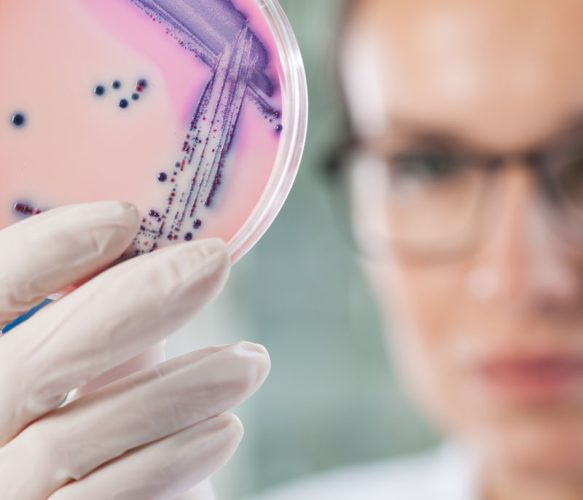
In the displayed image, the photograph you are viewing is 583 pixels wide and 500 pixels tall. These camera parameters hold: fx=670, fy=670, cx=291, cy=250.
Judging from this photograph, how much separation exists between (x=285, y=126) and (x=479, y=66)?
3.69 ft

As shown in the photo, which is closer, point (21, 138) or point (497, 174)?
point (21, 138)

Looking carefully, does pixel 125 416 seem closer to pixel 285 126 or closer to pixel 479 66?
pixel 285 126

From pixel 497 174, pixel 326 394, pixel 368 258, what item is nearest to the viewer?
pixel 497 174

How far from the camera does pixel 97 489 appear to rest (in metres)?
1.04

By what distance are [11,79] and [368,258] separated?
5.12 ft

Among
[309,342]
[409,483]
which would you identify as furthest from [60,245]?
[309,342]

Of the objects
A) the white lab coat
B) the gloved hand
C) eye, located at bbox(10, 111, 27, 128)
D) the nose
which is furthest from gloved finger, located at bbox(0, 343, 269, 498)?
the white lab coat

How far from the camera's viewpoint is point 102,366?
102cm

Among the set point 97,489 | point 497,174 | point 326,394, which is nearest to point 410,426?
point 326,394

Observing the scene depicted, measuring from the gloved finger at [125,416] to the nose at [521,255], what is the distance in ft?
3.54

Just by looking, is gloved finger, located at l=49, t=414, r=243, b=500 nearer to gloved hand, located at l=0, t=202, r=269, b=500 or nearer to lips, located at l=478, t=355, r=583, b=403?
gloved hand, located at l=0, t=202, r=269, b=500

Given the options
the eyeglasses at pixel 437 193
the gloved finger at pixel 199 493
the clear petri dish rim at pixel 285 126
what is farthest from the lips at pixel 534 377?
the clear petri dish rim at pixel 285 126

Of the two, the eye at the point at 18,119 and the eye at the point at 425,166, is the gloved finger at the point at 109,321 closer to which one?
the eye at the point at 18,119

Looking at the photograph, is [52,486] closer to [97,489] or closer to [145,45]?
[97,489]
